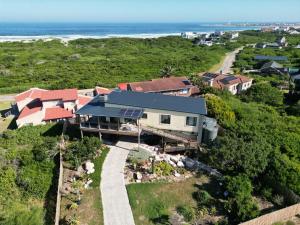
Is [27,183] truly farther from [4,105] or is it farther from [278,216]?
[4,105]

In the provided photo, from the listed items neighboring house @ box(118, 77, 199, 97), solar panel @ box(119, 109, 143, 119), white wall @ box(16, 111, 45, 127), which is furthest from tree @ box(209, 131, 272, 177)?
white wall @ box(16, 111, 45, 127)

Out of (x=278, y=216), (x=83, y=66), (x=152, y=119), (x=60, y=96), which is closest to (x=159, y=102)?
(x=152, y=119)

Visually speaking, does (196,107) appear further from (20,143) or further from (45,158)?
(20,143)

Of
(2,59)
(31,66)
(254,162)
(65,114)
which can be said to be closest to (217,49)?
(31,66)

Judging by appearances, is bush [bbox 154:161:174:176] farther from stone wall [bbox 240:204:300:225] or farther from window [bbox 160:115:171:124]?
stone wall [bbox 240:204:300:225]

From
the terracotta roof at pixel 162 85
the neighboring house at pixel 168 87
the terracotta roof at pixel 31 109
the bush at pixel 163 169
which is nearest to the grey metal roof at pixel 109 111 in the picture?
the bush at pixel 163 169

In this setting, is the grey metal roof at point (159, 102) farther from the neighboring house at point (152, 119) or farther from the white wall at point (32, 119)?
the white wall at point (32, 119)
